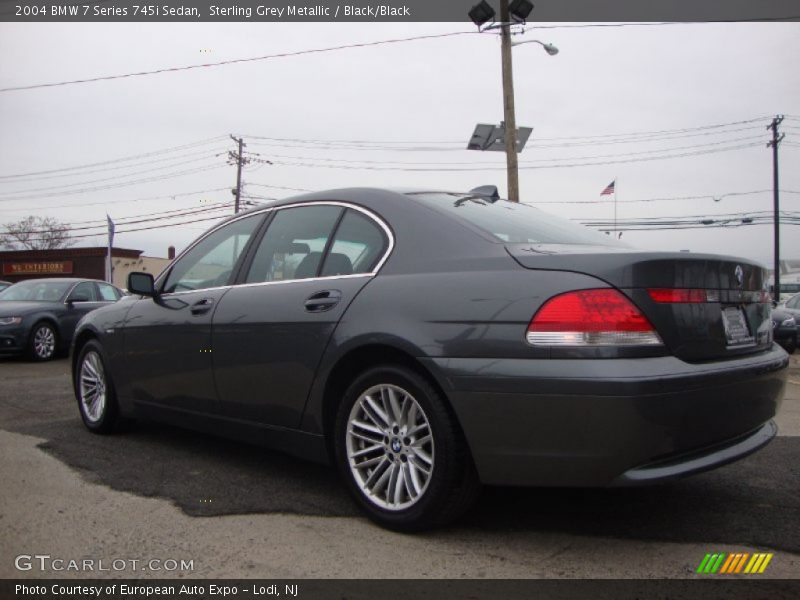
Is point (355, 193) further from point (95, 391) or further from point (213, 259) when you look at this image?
point (95, 391)

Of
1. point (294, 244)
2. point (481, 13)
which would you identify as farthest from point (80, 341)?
point (481, 13)

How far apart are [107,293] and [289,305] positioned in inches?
382

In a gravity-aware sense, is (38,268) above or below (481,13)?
below

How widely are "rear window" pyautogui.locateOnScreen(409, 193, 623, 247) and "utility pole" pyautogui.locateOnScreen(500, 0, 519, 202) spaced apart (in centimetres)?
925

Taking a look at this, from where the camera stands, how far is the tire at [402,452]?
Answer: 2617mm

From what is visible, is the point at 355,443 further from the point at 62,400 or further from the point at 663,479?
the point at 62,400

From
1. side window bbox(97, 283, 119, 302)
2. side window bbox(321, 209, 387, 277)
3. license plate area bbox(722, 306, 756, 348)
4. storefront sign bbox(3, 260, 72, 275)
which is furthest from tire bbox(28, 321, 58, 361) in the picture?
storefront sign bbox(3, 260, 72, 275)

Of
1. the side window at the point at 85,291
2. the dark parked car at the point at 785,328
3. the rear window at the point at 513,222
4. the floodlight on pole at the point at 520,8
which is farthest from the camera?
the dark parked car at the point at 785,328

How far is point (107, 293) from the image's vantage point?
11797 mm

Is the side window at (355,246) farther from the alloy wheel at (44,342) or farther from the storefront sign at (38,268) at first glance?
the storefront sign at (38,268)

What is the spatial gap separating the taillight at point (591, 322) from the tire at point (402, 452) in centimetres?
53

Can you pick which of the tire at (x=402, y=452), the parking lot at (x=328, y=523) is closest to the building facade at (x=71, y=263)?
the parking lot at (x=328, y=523)

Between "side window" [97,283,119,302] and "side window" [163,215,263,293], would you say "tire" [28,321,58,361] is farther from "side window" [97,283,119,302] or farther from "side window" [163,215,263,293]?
"side window" [163,215,263,293]

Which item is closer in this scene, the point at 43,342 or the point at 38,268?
the point at 43,342
